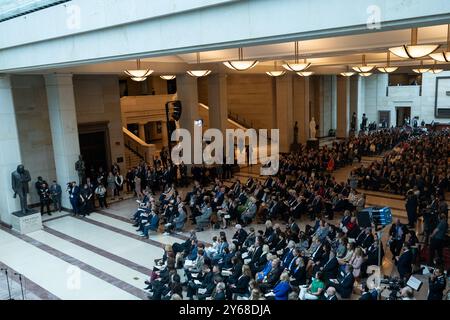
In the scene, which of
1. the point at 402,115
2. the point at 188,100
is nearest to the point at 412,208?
the point at 188,100

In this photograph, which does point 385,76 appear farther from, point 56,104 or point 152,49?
point 152,49

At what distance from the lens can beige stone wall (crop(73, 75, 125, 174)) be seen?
18781 mm

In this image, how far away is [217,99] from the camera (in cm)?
2083

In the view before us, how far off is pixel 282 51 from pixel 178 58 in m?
4.92

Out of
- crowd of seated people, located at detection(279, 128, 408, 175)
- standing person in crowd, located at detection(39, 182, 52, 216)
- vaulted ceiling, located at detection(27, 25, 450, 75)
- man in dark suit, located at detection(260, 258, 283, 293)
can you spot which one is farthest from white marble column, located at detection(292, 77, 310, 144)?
man in dark suit, located at detection(260, 258, 283, 293)

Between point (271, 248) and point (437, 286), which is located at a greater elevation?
point (437, 286)

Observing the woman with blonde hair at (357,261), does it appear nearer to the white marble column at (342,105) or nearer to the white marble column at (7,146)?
the white marble column at (7,146)

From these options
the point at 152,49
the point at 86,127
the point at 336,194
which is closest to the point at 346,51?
the point at 336,194

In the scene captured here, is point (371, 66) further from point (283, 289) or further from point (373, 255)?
point (283, 289)

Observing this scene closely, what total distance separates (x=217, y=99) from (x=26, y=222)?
10631 mm

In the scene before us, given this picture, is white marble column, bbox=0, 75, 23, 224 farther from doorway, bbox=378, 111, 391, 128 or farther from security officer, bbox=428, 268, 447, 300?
doorway, bbox=378, 111, 391, 128

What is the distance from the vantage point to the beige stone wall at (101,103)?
18781 mm

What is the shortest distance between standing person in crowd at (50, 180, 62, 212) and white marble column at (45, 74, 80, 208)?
30 cm

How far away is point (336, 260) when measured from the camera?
8656 mm
